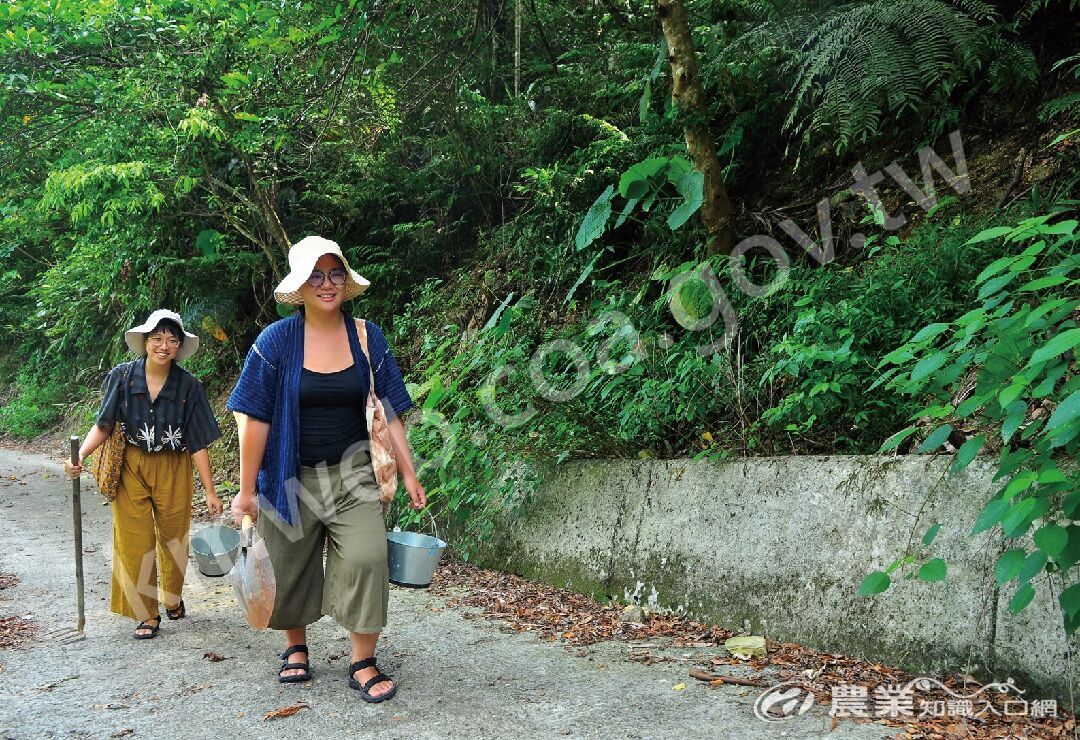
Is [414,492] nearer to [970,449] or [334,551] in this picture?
[334,551]

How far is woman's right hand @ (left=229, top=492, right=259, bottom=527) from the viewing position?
4086mm

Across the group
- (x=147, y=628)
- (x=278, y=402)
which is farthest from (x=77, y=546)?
(x=278, y=402)

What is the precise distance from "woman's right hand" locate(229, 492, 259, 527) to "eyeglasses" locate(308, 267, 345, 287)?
104 cm

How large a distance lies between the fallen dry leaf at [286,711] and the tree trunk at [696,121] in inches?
166

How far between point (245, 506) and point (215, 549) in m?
1.24

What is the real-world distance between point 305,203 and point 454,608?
26.2 ft

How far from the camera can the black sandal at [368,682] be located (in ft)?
12.6

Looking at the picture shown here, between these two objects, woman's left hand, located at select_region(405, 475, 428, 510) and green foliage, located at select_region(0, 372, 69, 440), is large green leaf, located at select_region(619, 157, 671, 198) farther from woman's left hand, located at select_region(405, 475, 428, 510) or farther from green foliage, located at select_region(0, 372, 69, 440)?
green foliage, located at select_region(0, 372, 69, 440)

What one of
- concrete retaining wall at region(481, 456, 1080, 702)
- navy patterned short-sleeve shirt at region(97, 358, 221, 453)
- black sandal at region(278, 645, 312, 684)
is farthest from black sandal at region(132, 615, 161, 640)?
concrete retaining wall at region(481, 456, 1080, 702)

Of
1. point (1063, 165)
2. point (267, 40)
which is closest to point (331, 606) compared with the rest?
point (1063, 165)

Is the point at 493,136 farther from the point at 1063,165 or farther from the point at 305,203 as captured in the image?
the point at 1063,165

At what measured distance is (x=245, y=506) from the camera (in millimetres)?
4109

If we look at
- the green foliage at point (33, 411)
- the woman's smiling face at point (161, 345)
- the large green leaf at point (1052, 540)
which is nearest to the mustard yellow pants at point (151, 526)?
the woman's smiling face at point (161, 345)

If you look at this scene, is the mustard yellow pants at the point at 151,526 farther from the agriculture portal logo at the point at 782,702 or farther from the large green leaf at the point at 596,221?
the agriculture portal logo at the point at 782,702
